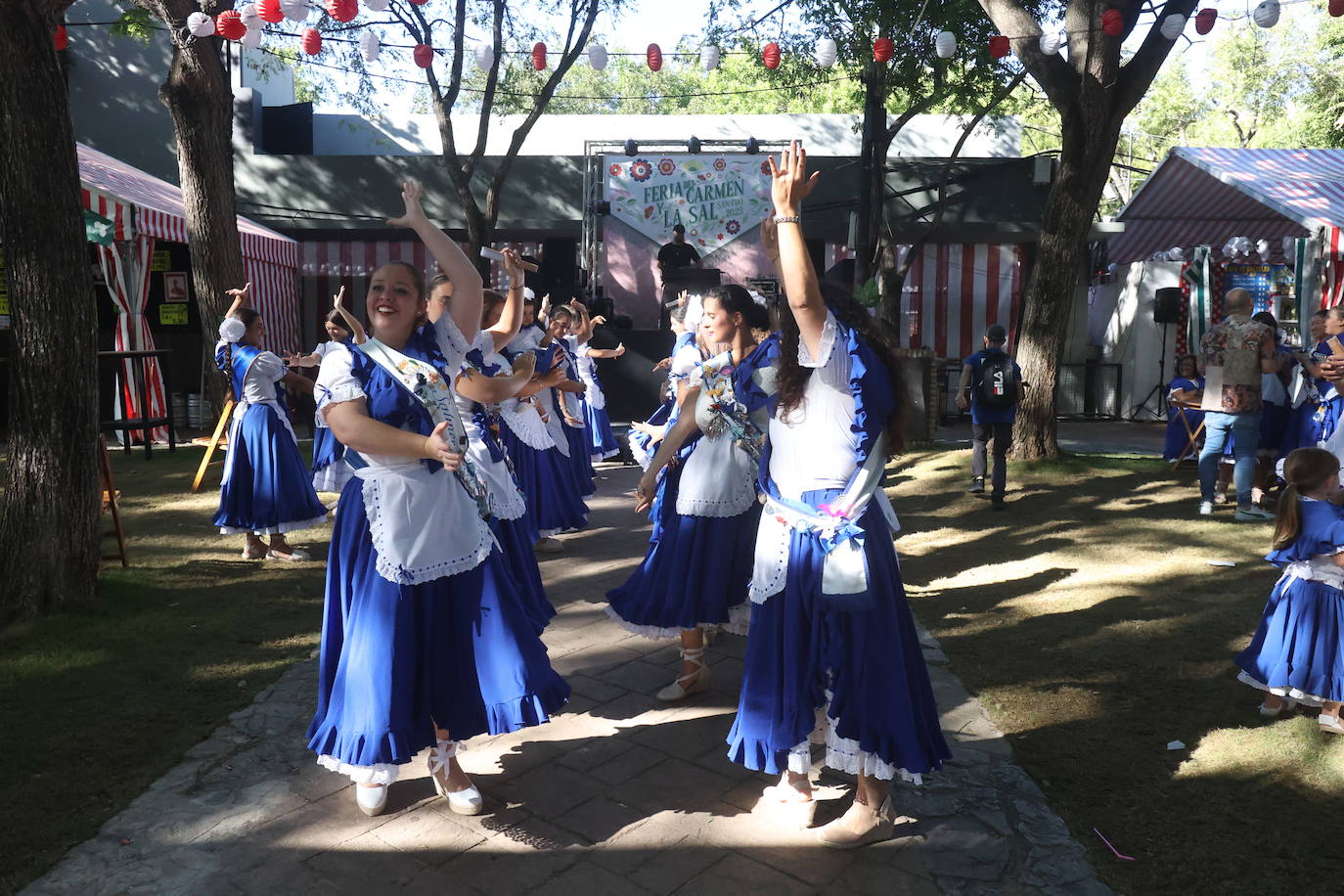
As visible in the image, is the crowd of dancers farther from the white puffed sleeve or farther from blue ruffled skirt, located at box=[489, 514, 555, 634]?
blue ruffled skirt, located at box=[489, 514, 555, 634]

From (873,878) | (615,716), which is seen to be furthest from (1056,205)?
(873,878)

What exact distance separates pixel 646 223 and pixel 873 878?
14.6m

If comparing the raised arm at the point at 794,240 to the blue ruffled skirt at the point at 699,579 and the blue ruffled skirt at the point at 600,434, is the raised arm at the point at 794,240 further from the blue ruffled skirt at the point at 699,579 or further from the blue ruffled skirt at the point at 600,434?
the blue ruffled skirt at the point at 600,434

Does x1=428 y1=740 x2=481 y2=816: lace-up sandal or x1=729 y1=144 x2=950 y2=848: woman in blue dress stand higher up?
x1=729 y1=144 x2=950 y2=848: woman in blue dress

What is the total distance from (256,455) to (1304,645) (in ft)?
20.0

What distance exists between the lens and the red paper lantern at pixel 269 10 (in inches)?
346

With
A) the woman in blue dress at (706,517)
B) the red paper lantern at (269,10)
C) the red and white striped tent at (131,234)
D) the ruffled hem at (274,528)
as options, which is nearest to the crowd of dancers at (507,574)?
the woman in blue dress at (706,517)

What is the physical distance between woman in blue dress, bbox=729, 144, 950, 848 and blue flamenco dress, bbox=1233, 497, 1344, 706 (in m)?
1.93

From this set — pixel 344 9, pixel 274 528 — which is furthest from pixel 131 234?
pixel 274 528

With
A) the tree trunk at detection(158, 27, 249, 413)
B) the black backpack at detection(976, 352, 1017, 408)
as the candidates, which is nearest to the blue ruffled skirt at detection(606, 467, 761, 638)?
the black backpack at detection(976, 352, 1017, 408)

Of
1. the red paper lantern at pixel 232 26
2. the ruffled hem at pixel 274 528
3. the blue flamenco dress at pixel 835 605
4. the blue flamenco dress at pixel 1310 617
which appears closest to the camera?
the blue flamenco dress at pixel 835 605

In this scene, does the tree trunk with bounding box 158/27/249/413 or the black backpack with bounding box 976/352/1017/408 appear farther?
the tree trunk with bounding box 158/27/249/413

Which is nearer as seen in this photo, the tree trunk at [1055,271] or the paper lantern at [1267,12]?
the paper lantern at [1267,12]

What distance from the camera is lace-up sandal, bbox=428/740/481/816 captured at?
11.6 ft
